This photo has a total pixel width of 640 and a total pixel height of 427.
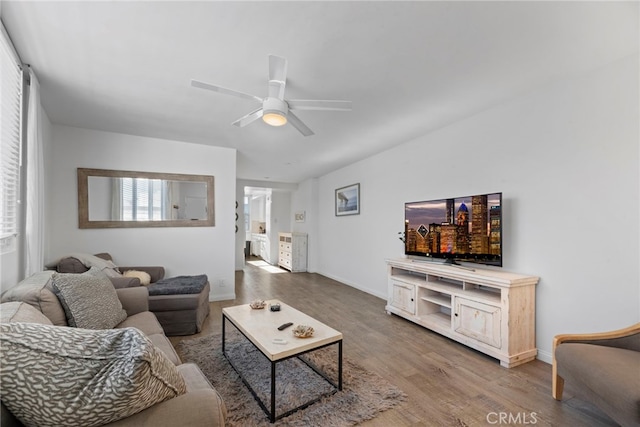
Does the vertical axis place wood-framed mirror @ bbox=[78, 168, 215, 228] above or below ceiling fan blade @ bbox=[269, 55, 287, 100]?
below

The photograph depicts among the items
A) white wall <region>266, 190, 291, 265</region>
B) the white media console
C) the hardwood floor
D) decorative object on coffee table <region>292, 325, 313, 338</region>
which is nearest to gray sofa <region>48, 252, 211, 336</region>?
the hardwood floor

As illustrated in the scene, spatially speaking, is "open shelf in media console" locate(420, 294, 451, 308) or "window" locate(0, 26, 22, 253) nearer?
"window" locate(0, 26, 22, 253)

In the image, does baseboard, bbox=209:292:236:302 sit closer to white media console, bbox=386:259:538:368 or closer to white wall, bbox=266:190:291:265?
white media console, bbox=386:259:538:368

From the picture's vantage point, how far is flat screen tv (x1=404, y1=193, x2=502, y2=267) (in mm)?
2709

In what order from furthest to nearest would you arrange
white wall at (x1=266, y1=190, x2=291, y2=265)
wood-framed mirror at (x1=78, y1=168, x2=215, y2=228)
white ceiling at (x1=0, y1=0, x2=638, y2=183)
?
white wall at (x1=266, y1=190, x2=291, y2=265) → wood-framed mirror at (x1=78, y1=168, x2=215, y2=228) → white ceiling at (x1=0, y1=0, x2=638, y2=183)

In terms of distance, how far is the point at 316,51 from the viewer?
1.90 m

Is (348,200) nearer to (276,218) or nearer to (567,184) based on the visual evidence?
(276,218)

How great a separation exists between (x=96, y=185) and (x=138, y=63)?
7.66 ft

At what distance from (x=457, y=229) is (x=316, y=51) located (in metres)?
2.25

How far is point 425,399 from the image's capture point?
6.34 ft

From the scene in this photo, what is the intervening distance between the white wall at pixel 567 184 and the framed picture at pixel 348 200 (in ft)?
6.27

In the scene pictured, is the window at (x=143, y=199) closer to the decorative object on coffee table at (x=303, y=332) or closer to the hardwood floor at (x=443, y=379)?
the hardwood floor at (x=443, y=379)

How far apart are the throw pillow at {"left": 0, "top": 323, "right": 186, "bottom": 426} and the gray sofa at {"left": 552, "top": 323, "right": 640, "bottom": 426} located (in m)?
2.11

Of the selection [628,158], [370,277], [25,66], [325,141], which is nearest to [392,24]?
[628,158]
